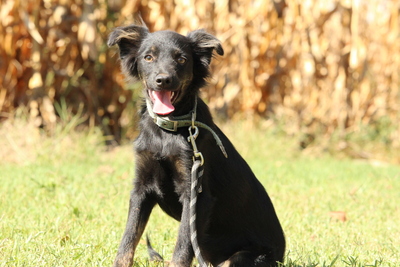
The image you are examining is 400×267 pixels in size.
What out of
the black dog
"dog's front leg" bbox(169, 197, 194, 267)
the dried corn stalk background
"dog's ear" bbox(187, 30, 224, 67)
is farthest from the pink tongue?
the dried corn stalk background

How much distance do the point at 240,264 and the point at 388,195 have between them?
132 inches

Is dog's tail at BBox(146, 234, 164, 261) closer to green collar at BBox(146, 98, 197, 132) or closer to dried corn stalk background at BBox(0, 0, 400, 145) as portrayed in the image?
green collar at BBox(146, 98, 197, 132)

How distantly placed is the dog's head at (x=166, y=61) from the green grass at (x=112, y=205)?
1138mm

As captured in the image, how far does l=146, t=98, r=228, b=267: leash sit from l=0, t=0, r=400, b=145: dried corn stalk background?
5.53m

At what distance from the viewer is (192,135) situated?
130 inches

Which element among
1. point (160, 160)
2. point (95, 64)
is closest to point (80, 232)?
point (160, 160)

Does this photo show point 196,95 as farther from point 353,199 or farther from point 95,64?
point 95,64

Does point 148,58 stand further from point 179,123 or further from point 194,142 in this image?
point 194,142

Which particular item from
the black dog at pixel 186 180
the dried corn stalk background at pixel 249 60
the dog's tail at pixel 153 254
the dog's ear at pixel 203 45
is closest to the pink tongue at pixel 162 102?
the black dog at pixel 186 180

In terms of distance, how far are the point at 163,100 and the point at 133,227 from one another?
82cm

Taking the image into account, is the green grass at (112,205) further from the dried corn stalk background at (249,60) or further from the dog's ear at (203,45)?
the dog's ear at (203,45)

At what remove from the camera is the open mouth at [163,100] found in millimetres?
3378

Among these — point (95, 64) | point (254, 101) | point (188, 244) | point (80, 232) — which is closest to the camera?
point (188, 244)

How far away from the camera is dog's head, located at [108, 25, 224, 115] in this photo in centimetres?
343
